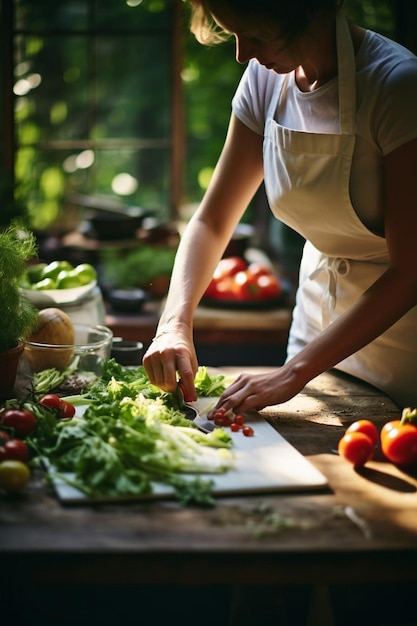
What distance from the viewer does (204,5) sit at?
6.45ft

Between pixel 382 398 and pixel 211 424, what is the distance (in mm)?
635

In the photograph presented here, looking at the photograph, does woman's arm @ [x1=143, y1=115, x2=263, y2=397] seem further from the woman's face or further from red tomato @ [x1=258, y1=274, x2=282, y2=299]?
red tomato @ [x1=258, y1=274, x2=282, y2=299]

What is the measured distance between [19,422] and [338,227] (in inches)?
41.6

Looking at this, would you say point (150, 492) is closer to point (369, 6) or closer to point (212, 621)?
point (212, 621)

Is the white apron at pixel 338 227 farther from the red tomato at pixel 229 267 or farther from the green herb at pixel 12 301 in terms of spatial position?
the red tomato at pixel 229 267

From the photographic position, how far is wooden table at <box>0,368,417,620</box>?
150cm

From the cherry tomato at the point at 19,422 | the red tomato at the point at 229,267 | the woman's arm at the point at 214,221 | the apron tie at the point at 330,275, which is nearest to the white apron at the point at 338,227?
the apron tie at the point at 330,275

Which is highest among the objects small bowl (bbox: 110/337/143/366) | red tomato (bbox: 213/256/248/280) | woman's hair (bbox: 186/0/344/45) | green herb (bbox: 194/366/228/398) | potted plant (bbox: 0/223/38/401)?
woman's hair (bbox: 186/0/344/45)

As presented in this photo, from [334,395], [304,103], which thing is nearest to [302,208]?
[304,103]

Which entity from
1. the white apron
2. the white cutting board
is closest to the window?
the white apron

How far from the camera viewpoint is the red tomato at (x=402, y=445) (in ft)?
6.19

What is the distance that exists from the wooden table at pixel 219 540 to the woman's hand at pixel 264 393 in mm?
433

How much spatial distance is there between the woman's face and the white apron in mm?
186

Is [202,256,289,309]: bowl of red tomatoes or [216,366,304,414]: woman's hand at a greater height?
[216,366,304,414]: woman's hand
